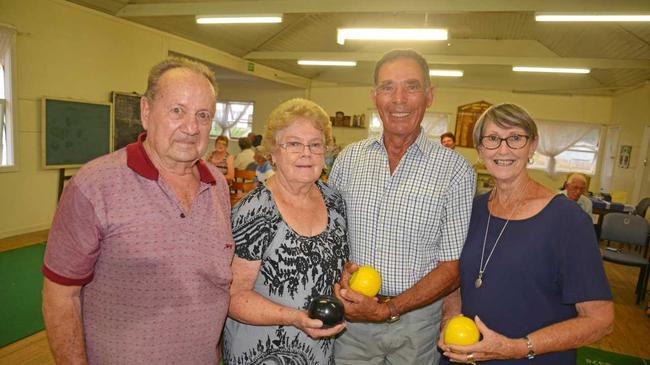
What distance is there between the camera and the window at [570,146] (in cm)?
1158

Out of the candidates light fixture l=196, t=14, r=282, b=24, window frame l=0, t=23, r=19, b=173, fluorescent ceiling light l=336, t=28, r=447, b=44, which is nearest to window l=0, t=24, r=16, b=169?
window frame l=0, t=23, r=19, b=173

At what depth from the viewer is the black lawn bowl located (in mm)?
1342

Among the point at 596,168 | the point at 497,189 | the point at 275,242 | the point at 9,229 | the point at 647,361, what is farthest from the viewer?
the point at 596,168

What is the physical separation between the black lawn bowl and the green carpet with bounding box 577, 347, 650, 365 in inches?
133

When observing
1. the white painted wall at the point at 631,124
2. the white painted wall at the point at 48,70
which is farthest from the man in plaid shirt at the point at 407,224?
the white painted wall at the point at 631,124

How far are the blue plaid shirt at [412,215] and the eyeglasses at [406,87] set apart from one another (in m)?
0.23

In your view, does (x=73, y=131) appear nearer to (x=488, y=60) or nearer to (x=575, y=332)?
(x=575, y=332)

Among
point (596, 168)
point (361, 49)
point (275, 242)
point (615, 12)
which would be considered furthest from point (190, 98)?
point (596, 168)

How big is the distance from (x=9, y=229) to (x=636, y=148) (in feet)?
40.4

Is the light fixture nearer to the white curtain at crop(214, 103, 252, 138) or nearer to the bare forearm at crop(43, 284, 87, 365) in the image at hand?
the bare forearm at crop(43, 284, 87, 365)

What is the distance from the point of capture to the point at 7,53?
210 inches

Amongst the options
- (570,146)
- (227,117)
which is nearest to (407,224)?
(570,146)

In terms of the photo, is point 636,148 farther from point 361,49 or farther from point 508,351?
point 508,351

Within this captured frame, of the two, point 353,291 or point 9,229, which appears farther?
point 9,229
